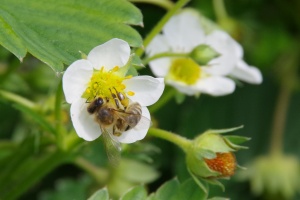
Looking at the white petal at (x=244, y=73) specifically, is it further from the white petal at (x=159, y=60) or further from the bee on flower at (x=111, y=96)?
the bee on flower at (x=111, y=96)

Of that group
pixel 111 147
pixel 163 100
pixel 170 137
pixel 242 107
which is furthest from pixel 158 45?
pixel 242 107

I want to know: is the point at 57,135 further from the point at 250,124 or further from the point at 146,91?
the point at 250,124

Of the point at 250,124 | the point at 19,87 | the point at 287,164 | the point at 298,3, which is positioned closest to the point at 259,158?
the point at 287,164

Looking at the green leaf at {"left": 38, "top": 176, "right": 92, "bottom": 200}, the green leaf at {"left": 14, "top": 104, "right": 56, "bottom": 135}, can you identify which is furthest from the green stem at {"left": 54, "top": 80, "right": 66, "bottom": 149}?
the green leaf at {"left": 38, "top": 176, "right": 92, "bottom": 200}

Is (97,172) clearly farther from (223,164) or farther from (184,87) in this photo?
(223,164)

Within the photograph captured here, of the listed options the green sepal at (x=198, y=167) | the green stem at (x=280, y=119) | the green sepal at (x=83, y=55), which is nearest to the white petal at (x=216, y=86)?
Result: the green sepal at (x=198, y=167)

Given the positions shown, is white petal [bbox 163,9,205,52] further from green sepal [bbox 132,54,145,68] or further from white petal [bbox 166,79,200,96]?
green sepal [bbox 132,54,145,68]
